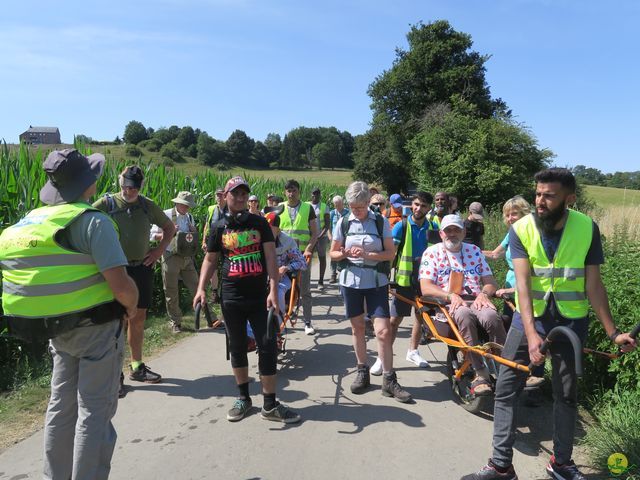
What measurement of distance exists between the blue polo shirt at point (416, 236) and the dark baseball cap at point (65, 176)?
12.5 ft

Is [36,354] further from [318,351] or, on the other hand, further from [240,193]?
[318,351]

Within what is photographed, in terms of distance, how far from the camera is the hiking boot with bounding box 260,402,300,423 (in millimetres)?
3908

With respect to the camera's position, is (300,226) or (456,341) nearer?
(456,341)

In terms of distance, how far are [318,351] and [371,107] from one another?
44679mm

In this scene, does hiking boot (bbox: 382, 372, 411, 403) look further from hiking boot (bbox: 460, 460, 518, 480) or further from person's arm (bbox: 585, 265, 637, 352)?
person's arm (bbox: 585, 265, 637, 352)

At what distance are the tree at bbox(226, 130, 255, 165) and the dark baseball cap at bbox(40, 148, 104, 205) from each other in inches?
2369

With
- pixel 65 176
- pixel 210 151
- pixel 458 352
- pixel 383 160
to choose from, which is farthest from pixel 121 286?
pixel 210 151

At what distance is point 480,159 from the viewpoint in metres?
26.2

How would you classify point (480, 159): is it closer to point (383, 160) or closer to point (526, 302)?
point (383, 160)

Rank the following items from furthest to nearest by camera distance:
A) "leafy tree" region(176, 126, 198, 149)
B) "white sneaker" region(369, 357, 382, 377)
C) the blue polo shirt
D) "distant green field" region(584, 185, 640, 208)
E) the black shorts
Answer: "leafy tree" region(176, 126, 198, 149)
"distant green field" region(584, 185, 640, 208)
the blue polo shirt
"white sneaker" region(369, 357, 382, 377)
the black shorts

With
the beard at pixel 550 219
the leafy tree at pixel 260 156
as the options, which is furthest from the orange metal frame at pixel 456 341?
the leafy tree at pixel 260 156

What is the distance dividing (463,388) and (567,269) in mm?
1880

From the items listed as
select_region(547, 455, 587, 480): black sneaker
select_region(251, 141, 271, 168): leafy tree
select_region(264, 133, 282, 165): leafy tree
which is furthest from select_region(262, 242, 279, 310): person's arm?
select_region(264, 133, 282, 165): leafy tree
